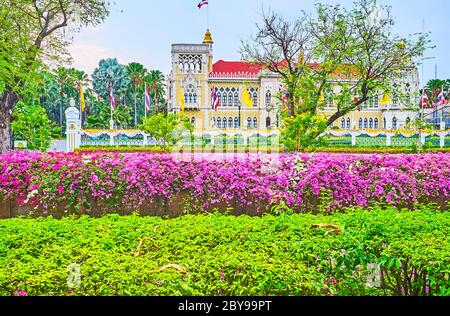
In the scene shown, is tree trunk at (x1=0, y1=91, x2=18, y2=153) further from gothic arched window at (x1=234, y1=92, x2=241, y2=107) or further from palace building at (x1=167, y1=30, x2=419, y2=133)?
gothic arched window at (x1=234, y1=92, x2=241, y2=107)

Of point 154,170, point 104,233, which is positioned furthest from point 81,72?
point 104,233

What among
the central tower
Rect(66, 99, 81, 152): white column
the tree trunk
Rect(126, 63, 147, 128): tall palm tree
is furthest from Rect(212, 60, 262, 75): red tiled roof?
the tree trunk

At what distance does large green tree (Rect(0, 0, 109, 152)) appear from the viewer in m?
14.2

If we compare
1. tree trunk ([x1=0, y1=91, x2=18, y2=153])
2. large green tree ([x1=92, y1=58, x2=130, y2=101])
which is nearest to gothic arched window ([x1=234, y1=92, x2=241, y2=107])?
large green tree ([x1=92, y1=58, x2=130, y2=101])

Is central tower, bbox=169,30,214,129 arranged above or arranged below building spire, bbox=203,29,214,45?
below

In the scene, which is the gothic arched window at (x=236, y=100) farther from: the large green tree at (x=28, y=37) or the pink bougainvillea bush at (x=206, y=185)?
the pink bougainvillea bush at (x=206, y=185)

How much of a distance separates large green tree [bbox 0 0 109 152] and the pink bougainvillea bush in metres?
8.44

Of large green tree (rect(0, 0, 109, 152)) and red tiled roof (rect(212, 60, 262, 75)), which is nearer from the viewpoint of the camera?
large green tree (rect(0, 0, 109, 152))

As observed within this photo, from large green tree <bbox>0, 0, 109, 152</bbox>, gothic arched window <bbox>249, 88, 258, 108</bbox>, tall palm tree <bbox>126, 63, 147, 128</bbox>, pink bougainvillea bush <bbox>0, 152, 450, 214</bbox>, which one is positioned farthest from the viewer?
gothic arched window <bbox>249, 88, 258, 108</bbox>

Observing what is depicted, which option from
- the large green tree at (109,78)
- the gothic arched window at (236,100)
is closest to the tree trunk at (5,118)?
the large green tree at (109,78)

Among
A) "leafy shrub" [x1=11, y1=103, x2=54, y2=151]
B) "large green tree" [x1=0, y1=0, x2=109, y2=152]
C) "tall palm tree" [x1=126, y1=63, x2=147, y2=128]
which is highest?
"tall palm tree" [x1=126, y1=63, x2=147, y2=128]

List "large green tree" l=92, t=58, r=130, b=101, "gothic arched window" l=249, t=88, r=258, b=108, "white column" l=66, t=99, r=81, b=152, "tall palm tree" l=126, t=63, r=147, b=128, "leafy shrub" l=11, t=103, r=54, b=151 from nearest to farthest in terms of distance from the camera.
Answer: "leafy shrub" l=11, t=103, r=54, b=151, "white column" l=66, t=99, r=81, b=152, "large green tree" l=92, t=58, r=130, b=101, "tall palm tree" l=126, t=63, r=147, b=128, "gothic arched window" l=249, t=88, r=258, b=108

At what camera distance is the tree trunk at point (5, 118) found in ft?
50.2

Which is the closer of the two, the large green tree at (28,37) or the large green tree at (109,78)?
the large green tree at (28,37)
